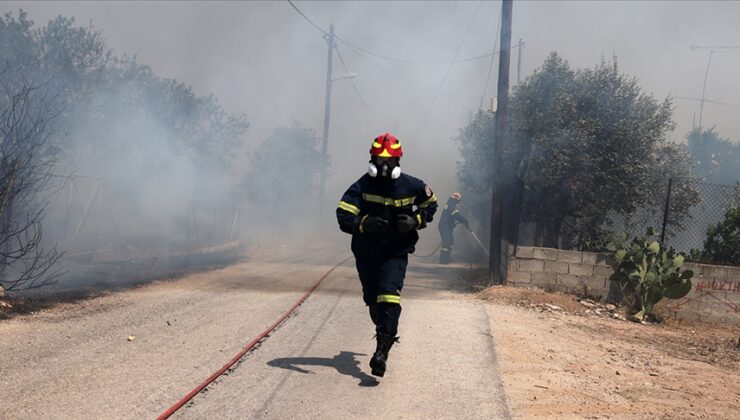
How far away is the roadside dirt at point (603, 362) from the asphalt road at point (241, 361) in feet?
1.02

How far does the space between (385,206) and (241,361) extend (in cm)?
175

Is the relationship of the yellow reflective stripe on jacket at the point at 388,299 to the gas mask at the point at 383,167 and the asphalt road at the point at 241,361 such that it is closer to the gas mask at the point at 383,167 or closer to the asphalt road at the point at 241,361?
the asphalt road at the point at 241,361

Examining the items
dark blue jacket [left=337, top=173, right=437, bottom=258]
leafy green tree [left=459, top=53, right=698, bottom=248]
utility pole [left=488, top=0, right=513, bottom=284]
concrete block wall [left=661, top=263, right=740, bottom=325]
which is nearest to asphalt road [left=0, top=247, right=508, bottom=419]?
dark blue jacket [left=337, top=173, right=437, bottom=258]

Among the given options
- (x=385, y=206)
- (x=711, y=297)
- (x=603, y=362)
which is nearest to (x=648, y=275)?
(x=711, y=297)

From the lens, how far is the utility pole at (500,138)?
11.7 m

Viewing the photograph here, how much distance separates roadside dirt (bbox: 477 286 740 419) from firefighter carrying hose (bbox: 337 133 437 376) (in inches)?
44.7

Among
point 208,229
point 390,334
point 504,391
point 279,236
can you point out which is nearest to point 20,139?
point 390,334

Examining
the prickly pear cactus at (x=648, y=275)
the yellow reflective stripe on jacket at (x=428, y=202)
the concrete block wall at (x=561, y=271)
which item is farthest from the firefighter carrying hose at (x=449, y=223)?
the yellow reflective stripe on jacket at (x=428, y=202)

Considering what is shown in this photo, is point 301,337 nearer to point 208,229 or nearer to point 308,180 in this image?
point 208,229

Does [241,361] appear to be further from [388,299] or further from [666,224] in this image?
[666,224]

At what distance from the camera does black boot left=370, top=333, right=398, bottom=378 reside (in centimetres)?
509

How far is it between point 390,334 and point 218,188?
2043 centimetres

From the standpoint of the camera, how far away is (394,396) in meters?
4.83

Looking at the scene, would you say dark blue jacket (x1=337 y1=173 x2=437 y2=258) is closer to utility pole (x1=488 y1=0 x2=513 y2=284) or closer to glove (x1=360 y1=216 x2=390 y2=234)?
glove (x1=360 y1=216 x2=390 y2=234)
